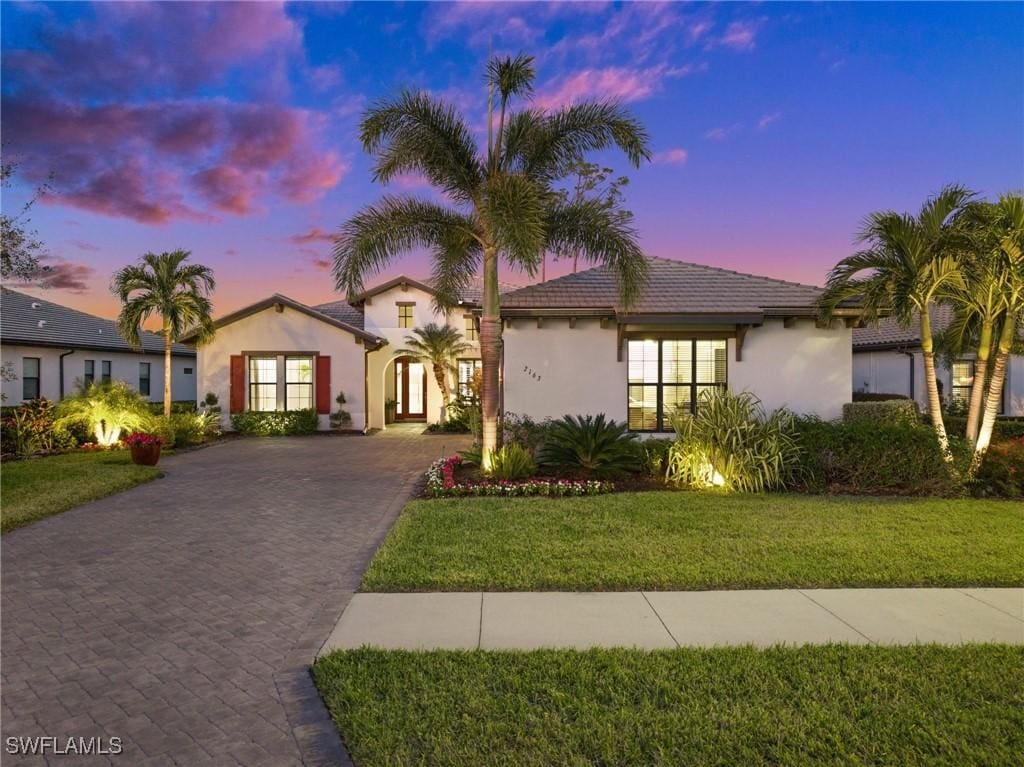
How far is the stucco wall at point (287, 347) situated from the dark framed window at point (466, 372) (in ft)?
14.0

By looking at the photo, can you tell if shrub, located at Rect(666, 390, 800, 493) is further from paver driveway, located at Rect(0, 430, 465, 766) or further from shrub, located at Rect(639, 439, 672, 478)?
paver driveway, located at Rect(0, 430, 465, 766)

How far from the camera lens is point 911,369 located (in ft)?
67.2

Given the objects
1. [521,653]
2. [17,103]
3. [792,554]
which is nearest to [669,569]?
[792,554]

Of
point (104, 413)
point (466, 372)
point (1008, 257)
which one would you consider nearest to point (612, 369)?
point (1008, 257)

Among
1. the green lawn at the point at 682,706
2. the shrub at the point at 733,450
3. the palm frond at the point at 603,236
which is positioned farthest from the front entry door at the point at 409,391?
the green lawn at the point at 682,706

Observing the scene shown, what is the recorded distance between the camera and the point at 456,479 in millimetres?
10344

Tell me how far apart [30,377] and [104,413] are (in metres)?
7.34

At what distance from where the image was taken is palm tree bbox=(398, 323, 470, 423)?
22.2 m

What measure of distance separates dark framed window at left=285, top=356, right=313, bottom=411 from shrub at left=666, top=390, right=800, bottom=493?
15297mm

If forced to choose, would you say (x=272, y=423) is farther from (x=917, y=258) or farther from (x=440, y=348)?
(x=917, y=258)

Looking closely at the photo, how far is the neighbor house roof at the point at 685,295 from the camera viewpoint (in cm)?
1202

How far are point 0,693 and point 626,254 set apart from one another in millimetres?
9845

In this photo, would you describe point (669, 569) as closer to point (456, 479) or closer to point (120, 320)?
point (456, 479)

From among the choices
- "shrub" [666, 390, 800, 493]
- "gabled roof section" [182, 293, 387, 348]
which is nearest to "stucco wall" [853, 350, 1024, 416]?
"shrub" [666, 390, 800, 493]
